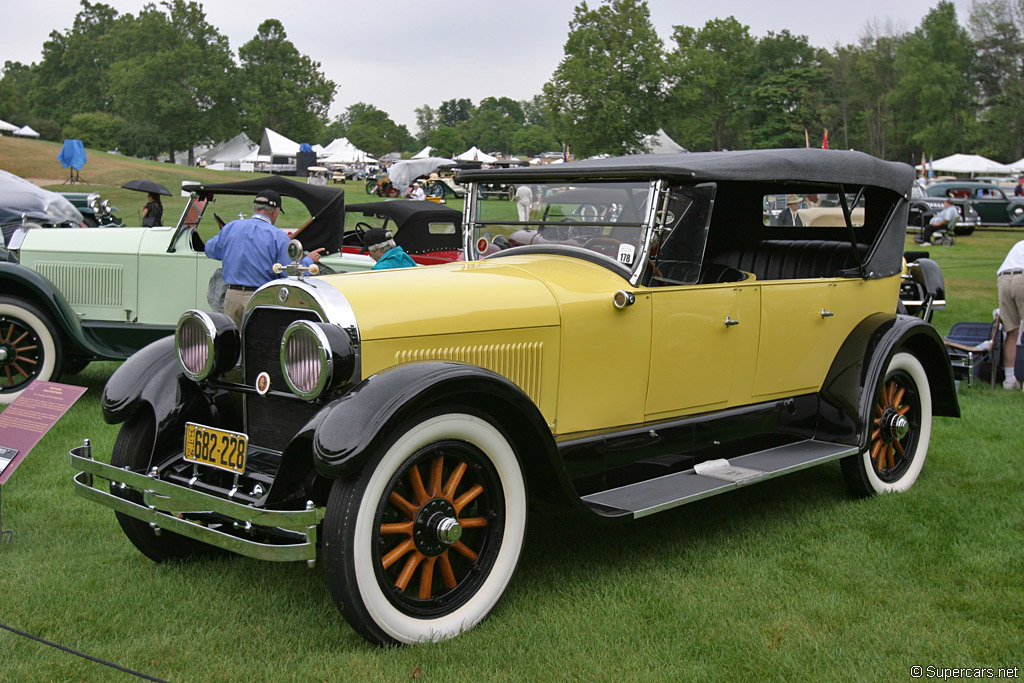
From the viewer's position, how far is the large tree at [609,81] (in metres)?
51.0

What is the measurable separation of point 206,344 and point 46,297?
14.0 ft

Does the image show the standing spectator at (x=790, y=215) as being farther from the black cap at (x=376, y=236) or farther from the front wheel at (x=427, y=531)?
A: the black cap at (x=376, y=236)

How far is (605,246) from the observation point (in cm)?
432

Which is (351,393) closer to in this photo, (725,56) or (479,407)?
(479,407)

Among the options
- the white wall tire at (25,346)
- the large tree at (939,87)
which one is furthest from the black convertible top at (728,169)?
the large tree at (939,87)

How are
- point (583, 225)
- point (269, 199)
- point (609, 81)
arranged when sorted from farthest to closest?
point (609, 81), point (269, 199), point (583, 225)

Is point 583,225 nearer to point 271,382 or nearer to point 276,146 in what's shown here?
point 271,382

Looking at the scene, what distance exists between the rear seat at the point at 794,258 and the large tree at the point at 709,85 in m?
47.9

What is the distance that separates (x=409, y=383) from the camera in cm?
312

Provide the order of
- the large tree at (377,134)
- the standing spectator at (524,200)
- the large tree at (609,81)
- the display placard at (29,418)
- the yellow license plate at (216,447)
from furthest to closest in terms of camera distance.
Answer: the large tree at (377,134) < the large tree at (609,81) < the standing spectator at (524,200) < the display placard at (29,418) < the yellow license plate at (216,447)

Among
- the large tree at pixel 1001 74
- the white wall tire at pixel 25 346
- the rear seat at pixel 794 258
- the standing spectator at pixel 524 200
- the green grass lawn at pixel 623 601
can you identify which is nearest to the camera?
the green grass lawn at pixel 623 601

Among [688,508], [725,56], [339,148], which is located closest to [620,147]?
[725,56]

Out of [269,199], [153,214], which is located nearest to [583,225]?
[269,199]

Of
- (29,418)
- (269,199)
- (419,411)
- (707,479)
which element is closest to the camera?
(419,411)
